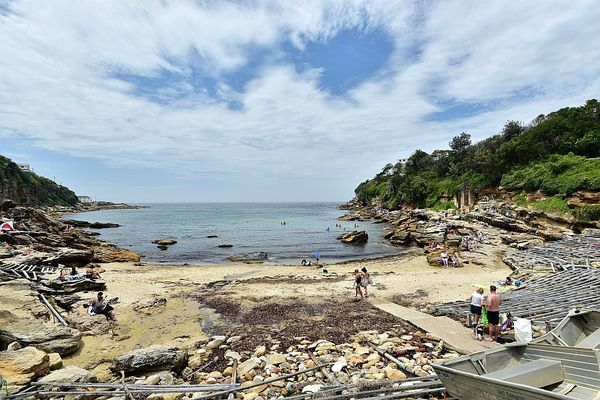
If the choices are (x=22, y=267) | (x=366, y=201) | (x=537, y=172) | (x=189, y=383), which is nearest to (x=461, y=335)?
(x=189, y=383)

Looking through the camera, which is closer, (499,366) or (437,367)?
(437,367)

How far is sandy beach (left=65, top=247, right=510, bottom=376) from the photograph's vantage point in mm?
12234

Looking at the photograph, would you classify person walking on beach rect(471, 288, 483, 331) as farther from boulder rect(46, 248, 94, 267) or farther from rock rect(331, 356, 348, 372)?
boulder rect(46, 248, 94, 267)

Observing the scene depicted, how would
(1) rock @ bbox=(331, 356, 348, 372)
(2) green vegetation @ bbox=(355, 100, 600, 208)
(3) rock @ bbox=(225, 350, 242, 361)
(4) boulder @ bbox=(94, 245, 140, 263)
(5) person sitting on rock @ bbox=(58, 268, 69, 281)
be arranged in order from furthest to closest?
(2) green vegetation @ bbox=(355, 100, 600, 208)
(4) boulder @ bbox=(94, 245, 140, 263)
(5) person sitting on rock @ bbox=(58, 268, 69, 281)
(3) rock @ bbox=(225, 350, 242, 361)
(1) rock @ bbox=(331, 356, 348, 372)

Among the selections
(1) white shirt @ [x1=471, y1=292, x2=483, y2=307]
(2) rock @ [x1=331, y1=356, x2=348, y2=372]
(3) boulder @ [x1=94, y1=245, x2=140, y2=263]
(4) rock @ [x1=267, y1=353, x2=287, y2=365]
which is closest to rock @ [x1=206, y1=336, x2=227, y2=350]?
(4) rock @ [x1=267, y1=353, x2=287, y2=365]

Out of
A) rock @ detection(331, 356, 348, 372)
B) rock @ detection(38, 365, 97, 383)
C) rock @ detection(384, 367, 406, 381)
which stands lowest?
rock @ detection(331, 356, 348, 372)

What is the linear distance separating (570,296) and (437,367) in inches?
385

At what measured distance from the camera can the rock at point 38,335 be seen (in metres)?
9.58

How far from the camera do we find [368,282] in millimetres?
16688

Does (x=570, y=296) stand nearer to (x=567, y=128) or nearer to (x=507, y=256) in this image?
(x=507, y=256)

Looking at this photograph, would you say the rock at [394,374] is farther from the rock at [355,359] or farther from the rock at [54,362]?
the rock at [54,362]

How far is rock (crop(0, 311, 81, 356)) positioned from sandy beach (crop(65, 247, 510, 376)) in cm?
43

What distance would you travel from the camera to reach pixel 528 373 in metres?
6.22

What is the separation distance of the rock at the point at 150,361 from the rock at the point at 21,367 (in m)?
1.62
